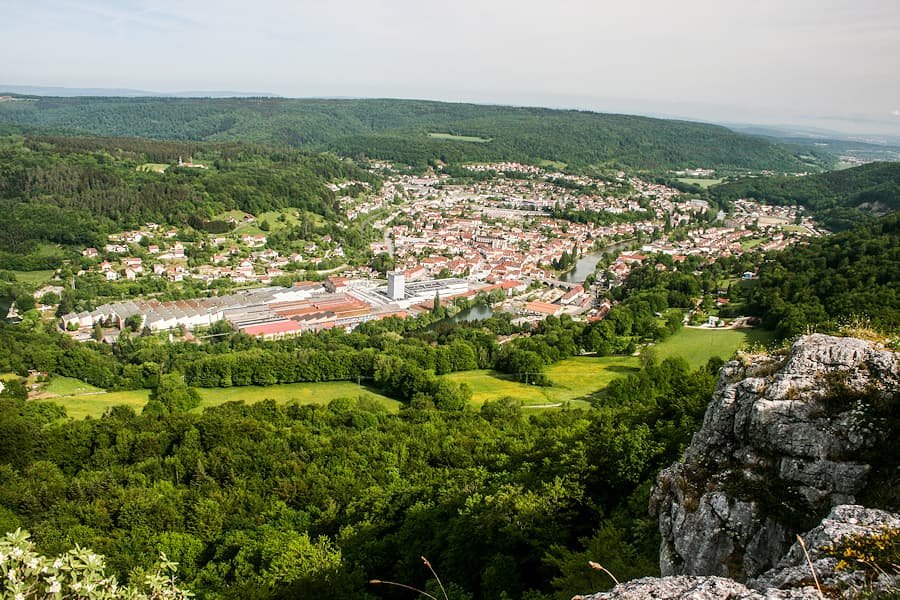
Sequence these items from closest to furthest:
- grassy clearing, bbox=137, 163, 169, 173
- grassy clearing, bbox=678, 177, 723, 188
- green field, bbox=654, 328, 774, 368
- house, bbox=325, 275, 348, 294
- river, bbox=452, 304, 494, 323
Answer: green field, bbox=654, 328, 774, 368 < river, bbox=452, 304, 494, 323 < house, bbox=325, 275, 348, 294 < grassy clearing, bbox=137, 163, 169, 173 < grassy clearing, bbox=678, 177, 723, 188

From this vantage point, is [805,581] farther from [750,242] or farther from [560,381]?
[750,242]

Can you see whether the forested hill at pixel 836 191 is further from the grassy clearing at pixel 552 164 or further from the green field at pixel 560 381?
the green field at pixel 560 381

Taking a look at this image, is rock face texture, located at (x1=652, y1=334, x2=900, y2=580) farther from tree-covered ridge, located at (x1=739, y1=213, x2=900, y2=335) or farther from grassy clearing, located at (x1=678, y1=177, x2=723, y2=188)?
grassy clearing, located at (x1=678, y1=177, x2=723, y2=188)

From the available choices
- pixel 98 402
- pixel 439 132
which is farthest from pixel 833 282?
pixel 439 132

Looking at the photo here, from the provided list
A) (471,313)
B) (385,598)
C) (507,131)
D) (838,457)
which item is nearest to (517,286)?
(471,313)

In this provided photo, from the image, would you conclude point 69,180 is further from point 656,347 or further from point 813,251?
point 813,251

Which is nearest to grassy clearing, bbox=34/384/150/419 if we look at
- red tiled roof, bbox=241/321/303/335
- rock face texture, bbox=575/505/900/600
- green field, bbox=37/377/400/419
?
green field, bbox=37/377/400/419
